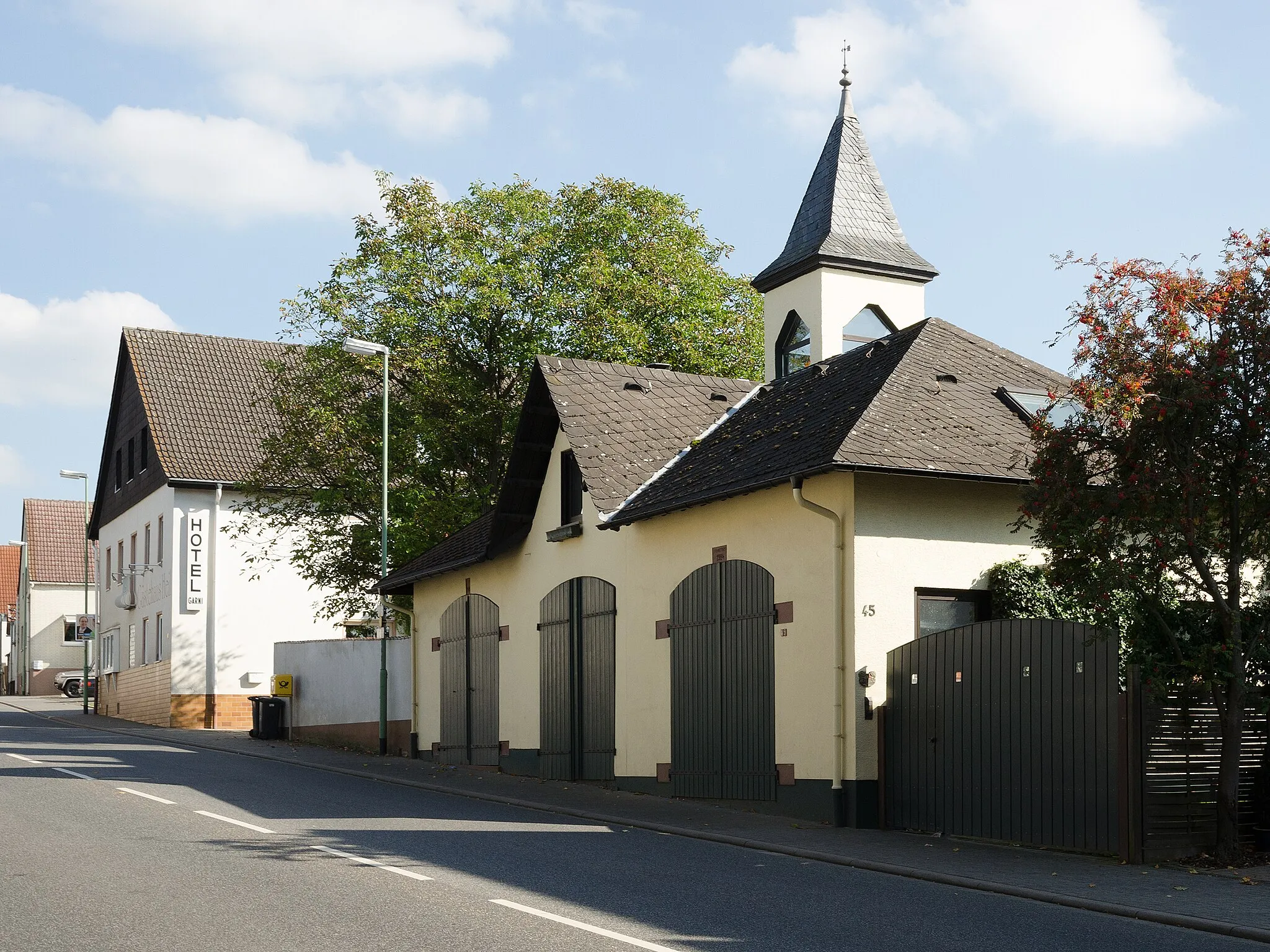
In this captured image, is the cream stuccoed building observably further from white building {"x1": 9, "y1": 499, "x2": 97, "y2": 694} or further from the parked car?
white building {"x1": 9, "y1": 499, "x2": 97, "y2": 694}

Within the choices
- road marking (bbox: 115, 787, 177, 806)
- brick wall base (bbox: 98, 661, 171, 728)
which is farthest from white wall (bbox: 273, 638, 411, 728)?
road marking (bbox: 115, 787, 177, 806)

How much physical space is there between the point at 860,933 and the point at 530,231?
2475 centimetres

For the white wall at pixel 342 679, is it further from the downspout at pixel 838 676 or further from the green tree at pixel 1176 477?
the green tree at pixel 1176 477

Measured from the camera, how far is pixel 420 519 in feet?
97.4

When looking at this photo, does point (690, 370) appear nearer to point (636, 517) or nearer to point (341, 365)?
point (341, 365)

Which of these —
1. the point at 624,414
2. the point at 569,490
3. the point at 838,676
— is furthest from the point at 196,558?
the point at 838,676

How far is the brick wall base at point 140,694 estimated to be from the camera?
1577 inches

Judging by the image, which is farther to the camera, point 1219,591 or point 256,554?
point 256,554

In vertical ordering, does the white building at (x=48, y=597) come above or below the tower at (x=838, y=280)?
below

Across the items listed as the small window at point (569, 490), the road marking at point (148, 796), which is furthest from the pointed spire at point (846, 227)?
the road marking at point (148, 796)

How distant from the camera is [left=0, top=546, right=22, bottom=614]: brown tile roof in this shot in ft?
293

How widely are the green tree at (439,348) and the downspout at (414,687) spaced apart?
237cm

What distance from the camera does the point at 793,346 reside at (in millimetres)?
25234

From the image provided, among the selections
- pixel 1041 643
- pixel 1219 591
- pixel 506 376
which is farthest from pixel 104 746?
pixel 1219 591
